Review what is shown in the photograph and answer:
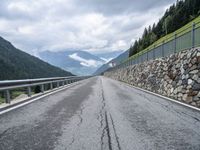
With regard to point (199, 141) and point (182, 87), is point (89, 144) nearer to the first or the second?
point (199, 141)

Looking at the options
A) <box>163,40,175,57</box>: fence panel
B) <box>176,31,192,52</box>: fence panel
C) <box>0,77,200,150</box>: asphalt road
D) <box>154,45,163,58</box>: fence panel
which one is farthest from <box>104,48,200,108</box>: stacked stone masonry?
<box>0,77,200,150</box>: asphalt road

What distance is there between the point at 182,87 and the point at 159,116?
4.79m

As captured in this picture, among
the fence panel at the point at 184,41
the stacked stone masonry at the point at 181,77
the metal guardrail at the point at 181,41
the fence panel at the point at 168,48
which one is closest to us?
the stacked stone masonry at the point at 181,77

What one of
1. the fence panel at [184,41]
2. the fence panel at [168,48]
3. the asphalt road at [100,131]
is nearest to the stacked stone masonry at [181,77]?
the fence panel at [184,41]

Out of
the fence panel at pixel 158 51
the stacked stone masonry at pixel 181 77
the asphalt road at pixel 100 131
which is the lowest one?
the asphalt road at pixel 100 131

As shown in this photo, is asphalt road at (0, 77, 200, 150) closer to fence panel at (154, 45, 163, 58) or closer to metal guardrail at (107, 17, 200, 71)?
metal guardrail at (107, 17, 200, 71)

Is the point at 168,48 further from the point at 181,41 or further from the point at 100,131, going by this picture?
the point at 100,131

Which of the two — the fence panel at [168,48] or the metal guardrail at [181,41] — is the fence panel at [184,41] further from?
the fence panel at [168,48]

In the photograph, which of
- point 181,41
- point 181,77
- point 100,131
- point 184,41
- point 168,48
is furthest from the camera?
point 168,48

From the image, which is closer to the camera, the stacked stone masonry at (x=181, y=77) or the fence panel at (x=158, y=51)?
the stacked stone masonry at (x=181, y=77)

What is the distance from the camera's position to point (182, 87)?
11.4 metres

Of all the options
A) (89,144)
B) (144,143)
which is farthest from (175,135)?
(89,144)

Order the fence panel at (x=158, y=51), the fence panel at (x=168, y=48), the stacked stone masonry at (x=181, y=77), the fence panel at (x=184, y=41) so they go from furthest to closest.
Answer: the fence panel at (x=158, y=51) → the fence panel at (x=168, y=48) → the fence panel at (x=184, y=41) → the stacked stone masonry at (x=181, y=77)

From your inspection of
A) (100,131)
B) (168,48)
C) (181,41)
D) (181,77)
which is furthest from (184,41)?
(100,131)
